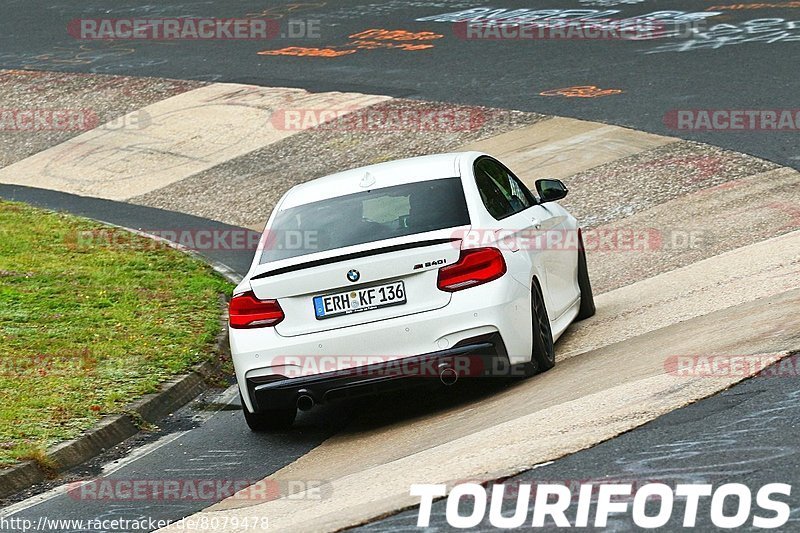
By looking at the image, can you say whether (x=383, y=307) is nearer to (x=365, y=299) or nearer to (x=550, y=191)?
(x=365, y=299)

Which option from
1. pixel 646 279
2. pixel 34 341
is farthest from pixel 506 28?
pixel 34 341

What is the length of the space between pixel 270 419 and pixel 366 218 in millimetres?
1354

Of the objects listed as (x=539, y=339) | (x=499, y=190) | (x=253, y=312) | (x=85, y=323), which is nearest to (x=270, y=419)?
(x=253, y=312)

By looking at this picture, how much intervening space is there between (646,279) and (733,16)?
12.0m

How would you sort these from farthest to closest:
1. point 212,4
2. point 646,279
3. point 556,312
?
point 212,4, point 646,279, point 556,312

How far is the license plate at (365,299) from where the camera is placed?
7.61 meters

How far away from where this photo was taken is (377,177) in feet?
28.6

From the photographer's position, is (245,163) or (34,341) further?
(245,163)

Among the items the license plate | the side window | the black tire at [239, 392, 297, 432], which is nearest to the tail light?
the license plate

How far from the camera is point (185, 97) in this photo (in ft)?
69.8

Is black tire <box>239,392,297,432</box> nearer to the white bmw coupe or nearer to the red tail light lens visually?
the white bmw coupe

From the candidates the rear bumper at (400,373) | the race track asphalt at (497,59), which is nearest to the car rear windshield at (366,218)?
the rear bumper at (400,373)

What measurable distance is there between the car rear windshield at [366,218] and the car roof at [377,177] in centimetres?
8

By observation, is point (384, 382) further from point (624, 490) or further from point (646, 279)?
point (646, 279)
